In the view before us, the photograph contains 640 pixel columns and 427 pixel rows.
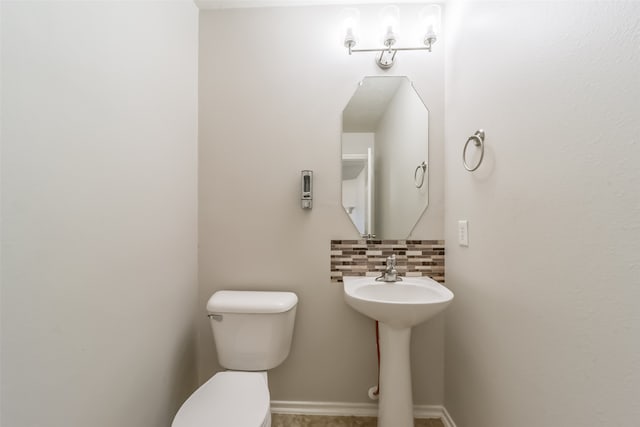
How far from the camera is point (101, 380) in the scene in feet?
2.88

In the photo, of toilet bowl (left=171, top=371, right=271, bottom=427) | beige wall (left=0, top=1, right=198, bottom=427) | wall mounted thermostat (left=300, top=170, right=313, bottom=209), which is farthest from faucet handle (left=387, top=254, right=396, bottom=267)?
beige wall (left=0, top=1, right=198, bottom=427)

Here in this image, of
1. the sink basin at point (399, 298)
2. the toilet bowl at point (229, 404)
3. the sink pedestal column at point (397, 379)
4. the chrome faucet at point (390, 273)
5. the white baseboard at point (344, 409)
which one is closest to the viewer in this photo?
the toilet bowl at point (229, 404)

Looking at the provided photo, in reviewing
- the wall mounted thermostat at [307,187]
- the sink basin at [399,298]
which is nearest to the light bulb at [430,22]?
the wall mounted thermostat at [307,187]

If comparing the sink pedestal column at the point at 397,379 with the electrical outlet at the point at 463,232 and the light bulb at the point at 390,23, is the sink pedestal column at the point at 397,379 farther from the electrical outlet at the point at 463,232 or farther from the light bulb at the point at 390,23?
the light bulb at the point at 390,23

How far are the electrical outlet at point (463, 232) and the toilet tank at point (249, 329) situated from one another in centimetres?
90

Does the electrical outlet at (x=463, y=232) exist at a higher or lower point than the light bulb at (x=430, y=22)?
lower

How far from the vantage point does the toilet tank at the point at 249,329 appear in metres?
1.29

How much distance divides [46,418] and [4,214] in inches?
22.0

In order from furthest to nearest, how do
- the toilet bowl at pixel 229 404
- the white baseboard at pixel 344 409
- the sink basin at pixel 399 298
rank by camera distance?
the white baseboard at pixel 344 409 → the sink basin at pixel 399 298 → the toilet bowl at pixel 229 404

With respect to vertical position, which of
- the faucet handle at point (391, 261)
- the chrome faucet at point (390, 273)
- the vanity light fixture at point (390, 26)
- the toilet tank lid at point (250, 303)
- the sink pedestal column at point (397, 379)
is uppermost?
the vanity light fixture at point (390, 26)

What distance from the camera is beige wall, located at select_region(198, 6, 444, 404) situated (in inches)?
59.1

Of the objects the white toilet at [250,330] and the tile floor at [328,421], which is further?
the tile floor at [328,421]

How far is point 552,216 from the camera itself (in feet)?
2.43

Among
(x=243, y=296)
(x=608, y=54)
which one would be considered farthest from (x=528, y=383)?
(x=243, y=296)
